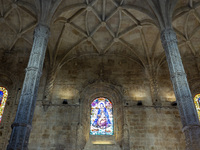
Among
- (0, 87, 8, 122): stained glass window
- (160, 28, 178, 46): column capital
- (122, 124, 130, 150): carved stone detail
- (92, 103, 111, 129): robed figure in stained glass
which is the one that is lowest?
(122, 124, 130, 150): carved stone detail

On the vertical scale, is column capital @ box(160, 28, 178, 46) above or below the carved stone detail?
above

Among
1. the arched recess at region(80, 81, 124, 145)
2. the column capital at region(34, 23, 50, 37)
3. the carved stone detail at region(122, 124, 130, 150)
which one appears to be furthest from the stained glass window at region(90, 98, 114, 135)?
the column capital at region(34, 23, 50, 37)

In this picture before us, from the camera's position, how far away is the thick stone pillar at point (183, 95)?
849 cm

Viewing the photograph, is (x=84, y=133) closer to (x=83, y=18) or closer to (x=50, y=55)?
(x=50, y=55)

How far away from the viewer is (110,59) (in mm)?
16984

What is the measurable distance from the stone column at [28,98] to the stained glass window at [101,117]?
5.82 m

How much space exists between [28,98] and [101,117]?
21.6 ft

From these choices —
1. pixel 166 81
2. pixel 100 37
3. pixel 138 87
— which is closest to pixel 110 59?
pixel 100 37

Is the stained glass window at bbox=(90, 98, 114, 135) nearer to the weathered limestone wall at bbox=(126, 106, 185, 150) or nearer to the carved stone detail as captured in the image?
the carved stone detail

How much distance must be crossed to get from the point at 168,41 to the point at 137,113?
5.25 metres

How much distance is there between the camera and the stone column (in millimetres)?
8031

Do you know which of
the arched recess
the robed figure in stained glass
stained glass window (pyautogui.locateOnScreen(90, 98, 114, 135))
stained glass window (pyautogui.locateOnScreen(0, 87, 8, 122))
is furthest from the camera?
stained glass window (pyautogui.locateOnScreen(0, 87, 8, 122))

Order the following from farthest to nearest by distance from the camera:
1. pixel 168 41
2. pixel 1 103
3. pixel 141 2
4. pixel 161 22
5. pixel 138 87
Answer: pixel 138 87, pixel 1 103, pixel 141 2, pixel 161 22, pixel 168 41

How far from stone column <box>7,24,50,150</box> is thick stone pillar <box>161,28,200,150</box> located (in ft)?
19.9
